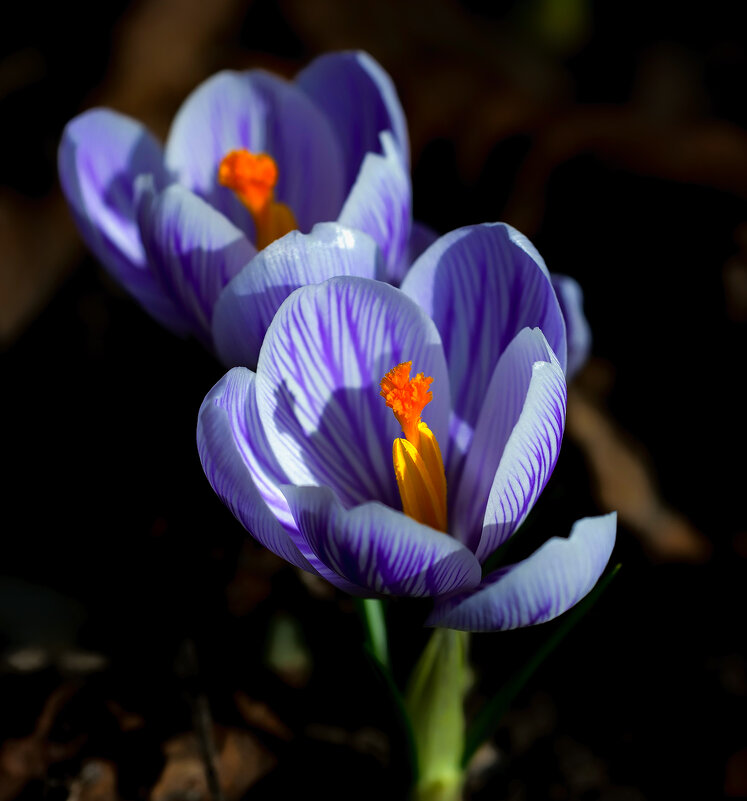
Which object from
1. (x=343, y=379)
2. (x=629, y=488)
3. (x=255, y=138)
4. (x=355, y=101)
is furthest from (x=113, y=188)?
(x=629, y=488)

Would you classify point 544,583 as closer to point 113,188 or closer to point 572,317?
point 572,317

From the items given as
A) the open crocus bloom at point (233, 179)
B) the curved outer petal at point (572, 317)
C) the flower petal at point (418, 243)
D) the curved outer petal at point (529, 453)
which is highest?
the open crocus bloom at point (233, 179)

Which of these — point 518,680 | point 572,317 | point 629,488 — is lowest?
point 629,488

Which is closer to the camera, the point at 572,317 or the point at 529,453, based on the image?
the point at 529,453

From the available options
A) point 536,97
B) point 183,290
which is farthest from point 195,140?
point 536,97

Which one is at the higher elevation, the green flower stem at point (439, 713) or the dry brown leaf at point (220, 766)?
the green flower stem at point (439, 713)

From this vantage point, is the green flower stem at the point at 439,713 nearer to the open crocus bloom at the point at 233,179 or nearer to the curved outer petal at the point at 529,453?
the curved outer petal at the point at 529,453

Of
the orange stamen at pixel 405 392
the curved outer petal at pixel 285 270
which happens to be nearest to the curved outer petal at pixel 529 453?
the orange stamen at pixel 405 392
